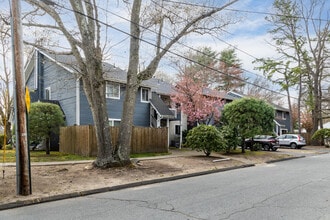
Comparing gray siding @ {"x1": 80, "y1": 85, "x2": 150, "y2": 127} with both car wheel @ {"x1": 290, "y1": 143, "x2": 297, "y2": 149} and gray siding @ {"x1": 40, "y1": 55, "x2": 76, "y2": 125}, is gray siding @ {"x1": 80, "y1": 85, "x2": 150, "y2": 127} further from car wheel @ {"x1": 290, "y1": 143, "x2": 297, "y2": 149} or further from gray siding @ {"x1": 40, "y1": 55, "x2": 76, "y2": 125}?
car wheel @ {"x1": 290, "y1": 143, "x2": 297, "y2": 149}

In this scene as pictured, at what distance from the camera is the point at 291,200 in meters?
7.07

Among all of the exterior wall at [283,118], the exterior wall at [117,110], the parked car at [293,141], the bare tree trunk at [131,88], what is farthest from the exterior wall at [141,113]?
the exterior wall at [283,118]

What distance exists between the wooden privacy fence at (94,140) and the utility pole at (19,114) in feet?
28.1

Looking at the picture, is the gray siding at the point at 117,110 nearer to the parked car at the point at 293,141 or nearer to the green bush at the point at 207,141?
the green bush at the point at 207,141

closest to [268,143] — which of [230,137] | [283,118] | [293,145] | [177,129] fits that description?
[293,145]

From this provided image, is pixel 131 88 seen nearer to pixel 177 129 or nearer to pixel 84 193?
pixel 84 193

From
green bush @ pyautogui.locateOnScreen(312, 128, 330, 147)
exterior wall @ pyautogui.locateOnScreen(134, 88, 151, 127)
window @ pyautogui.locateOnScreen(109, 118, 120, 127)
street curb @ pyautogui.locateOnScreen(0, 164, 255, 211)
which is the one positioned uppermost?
exterior wall @ pyautogui.locateOnScreen(134, 88, 151, 127)

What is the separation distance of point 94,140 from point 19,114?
8919mm

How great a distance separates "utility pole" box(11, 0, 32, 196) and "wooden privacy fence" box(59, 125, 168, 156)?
8.55 metres

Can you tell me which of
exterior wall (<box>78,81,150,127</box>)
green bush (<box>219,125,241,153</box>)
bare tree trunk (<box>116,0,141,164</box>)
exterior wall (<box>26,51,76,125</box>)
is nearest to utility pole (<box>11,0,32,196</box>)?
bare tree trunk (<box>116,0,141,164</box>)

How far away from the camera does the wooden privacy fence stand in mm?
16219

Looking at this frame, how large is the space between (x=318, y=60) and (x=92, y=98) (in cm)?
3138

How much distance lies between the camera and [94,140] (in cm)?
1625

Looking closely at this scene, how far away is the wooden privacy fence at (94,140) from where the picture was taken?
1622cm
